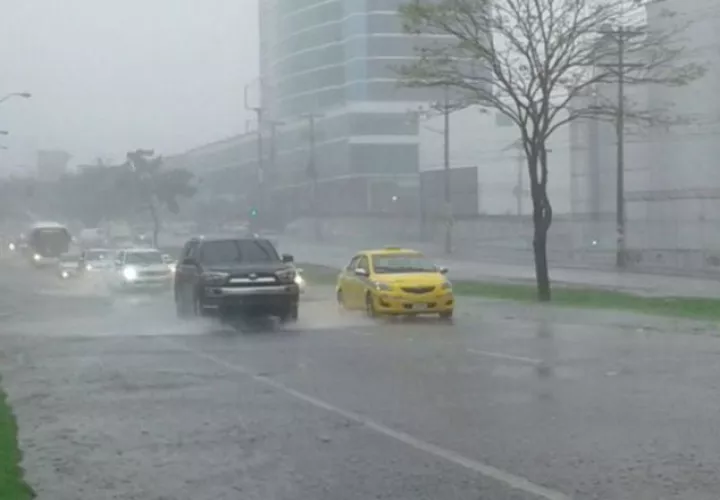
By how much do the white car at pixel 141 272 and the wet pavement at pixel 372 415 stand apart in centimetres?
2088

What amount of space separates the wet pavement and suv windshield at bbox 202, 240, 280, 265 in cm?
448

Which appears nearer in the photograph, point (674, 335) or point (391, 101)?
point (674, 335)

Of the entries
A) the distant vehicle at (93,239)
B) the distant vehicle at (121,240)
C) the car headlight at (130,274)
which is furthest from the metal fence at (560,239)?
the car headlight at (130,274)

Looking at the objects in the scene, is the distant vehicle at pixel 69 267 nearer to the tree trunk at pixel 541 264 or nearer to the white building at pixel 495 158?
the white building at pixel 495 158

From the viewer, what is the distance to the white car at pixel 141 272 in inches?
1748

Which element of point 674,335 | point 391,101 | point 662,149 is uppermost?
point 391,101

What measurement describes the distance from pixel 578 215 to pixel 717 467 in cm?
6594

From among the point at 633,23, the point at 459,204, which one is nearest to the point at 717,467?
the point at 633,23

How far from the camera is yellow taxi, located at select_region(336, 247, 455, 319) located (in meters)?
27.3

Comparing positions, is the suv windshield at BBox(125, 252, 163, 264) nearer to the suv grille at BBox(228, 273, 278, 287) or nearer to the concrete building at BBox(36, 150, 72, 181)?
the suv grille at BBox(228, 273, 278, 287)

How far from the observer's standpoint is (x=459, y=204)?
96062 millimetres

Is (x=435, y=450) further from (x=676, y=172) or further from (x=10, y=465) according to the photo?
(x=676, y=172)

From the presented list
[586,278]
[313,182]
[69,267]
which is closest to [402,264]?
[586,278]

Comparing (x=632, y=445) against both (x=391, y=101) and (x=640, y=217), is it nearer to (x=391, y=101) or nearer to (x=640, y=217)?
(x=640, y=217)
